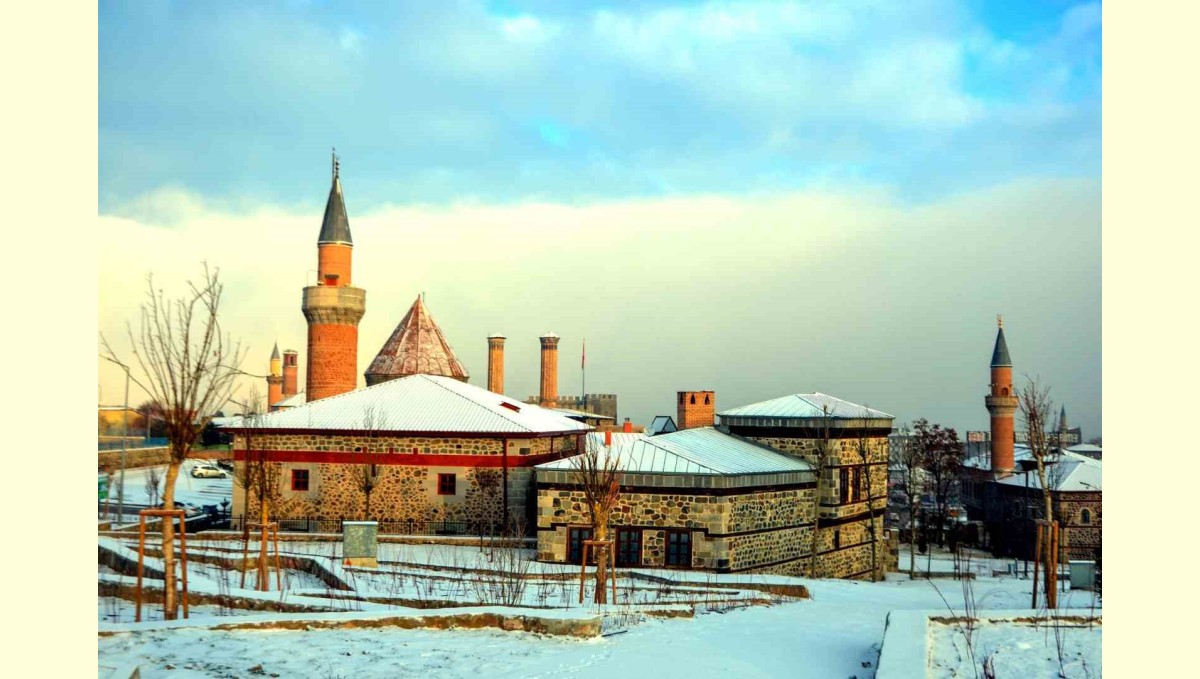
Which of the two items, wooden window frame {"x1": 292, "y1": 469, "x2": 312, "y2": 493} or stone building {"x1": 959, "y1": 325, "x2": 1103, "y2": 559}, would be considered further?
stone building {"x1": 959, "y1": 325, "x2": 1103, "y2": 559}

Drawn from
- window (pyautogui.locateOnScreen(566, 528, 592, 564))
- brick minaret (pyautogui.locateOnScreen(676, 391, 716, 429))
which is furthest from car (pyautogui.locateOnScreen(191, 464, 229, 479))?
window (pyautogui.locateOnScreen(566, 528, 592, 564))

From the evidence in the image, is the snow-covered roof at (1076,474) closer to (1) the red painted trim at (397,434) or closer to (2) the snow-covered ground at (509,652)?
(1) the red painted trim at (397,434)

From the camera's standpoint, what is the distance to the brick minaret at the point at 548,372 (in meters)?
44.7

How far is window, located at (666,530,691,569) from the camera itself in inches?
651

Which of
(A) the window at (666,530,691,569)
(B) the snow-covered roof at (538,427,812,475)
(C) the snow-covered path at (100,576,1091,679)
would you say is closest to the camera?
(C) the snow-covered path at (100,576,1091,679)

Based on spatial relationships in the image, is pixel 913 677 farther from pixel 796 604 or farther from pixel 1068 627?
pixel 796 604

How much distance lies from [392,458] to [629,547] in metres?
6.46

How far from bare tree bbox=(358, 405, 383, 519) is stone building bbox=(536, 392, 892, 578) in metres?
5.01

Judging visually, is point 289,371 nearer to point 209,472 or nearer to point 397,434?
point 209,472

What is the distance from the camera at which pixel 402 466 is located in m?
20.7

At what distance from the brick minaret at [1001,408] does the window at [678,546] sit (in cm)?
2869

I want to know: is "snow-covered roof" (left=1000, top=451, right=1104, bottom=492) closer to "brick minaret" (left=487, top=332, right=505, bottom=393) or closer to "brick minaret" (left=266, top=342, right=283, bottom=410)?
→ "brick minaret" (left=487, top=332, right=505, bottom=393)

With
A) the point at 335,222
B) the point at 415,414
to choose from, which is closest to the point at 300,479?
the point at 415,414

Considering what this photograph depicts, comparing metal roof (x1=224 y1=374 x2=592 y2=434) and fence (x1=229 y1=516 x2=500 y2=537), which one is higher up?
metal roof (x1=224 y1=374 x2=592 y2=434)
